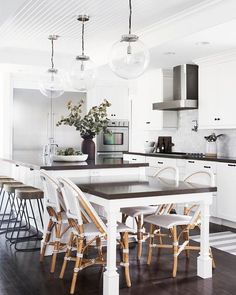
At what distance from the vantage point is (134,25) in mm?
5426

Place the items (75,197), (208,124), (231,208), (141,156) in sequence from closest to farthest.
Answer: (75,197)
(231,208)
(208,124)
(141,156)

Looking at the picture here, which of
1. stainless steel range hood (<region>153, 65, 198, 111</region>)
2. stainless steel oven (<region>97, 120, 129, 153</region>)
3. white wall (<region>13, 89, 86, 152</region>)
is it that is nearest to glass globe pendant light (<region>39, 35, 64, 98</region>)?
white wall (<region>13, 89, 86, 152</region>)

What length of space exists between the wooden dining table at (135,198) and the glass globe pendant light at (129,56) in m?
1.02

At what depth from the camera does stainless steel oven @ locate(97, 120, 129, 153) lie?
8695 millimetres

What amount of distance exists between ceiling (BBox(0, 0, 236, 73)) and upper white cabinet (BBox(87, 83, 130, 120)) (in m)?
2.01

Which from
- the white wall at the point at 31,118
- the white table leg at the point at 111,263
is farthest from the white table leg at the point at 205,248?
the white wall at the point at 31,118

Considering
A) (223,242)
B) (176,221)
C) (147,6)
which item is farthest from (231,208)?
(147,6)

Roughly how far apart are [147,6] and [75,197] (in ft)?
8.38

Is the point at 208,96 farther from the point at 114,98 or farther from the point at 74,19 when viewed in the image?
the point at 114,98

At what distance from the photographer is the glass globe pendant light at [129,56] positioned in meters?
3.55

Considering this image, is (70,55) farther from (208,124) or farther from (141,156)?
(208,124)

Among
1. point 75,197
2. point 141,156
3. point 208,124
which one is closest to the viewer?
point 75,197

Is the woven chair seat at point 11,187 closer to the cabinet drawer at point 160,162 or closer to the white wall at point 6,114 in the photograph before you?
the cabinet drawer at point 160,162

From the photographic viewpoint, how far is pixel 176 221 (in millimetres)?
3512
